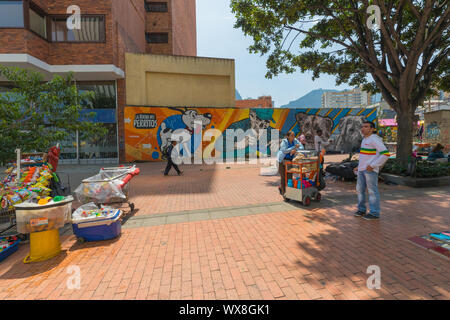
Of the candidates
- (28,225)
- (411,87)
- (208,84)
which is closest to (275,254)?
(28,225)

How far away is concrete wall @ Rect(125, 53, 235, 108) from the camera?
1714 cm

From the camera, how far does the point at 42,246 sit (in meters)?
3.79

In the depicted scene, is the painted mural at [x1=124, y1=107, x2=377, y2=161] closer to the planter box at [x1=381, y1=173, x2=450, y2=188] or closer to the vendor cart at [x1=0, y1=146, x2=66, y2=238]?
the vendor cart at [x1=0, y1=146, x2=66, y2=238]

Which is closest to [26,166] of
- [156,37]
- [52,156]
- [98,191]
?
[52,156]

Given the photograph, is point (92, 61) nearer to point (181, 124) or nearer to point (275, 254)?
point (181, 124)

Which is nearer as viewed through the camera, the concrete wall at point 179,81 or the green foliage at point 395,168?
the green foliage at point 395,168

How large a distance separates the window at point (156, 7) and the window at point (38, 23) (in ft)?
49.9

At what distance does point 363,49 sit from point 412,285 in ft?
33.0

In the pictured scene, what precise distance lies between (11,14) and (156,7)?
17.6 meters

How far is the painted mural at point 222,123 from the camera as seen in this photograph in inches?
668

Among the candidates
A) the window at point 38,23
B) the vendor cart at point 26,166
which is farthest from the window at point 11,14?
the vendor cart at point 26,166

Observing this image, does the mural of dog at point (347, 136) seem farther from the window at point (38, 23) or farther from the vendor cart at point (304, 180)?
the window at point (38, 23)

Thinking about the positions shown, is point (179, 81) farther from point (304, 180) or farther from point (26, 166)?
point (304, 180)

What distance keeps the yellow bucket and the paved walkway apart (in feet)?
0.38
